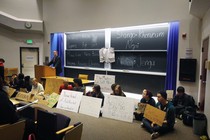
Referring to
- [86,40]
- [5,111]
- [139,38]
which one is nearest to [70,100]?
[5,111]

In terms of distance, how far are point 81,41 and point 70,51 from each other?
692mm

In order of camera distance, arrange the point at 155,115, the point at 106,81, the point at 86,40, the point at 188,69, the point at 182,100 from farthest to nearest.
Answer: the point at 86,40, the point at 106,81, the point at 188,69, the point at 182,100, the point at 155,115

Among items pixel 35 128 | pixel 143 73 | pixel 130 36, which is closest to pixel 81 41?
pixel 130 36

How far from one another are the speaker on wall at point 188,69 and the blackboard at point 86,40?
2865 millimetres

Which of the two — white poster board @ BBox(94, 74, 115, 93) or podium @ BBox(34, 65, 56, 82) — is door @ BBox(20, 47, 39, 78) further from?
white poster board @ BBox(94, 74, 115, 93)

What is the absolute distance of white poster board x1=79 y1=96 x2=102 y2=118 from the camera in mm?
3975

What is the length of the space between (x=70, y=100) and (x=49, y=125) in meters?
2.25

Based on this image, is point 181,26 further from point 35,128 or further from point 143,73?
point 35,128

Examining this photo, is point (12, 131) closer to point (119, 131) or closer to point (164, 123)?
point (119, 131)

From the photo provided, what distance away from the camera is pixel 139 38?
564 centimetres

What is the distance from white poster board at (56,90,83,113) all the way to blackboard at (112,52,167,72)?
232 centimetres

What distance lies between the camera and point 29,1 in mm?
8047

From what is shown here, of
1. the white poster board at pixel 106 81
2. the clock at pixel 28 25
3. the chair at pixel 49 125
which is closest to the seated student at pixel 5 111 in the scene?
the chair at pixel 49 125

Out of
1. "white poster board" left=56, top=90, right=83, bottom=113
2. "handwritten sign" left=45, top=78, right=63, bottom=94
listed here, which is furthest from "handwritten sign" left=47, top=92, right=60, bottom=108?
"handwritten sign" left=45, top=78, right=63, bottom=94
